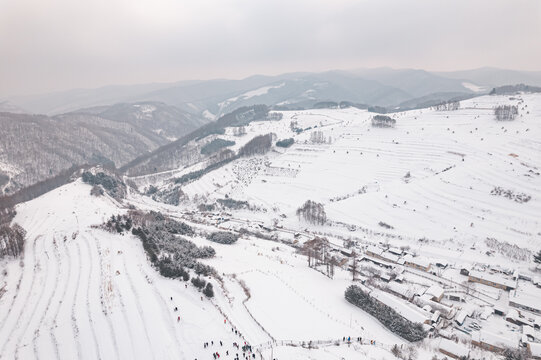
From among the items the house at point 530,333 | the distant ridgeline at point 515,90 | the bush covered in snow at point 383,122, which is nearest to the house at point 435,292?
the house at point 530,333

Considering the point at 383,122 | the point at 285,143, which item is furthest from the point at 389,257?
the point at 383,122

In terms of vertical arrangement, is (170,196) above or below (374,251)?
below

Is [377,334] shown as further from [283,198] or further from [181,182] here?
[181,182]

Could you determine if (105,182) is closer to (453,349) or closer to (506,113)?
(453,349)

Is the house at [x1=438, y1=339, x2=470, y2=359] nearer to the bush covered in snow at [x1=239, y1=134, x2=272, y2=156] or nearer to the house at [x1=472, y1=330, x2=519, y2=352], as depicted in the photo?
the house at [x1=472, y1=330, x2=519, y2=352]

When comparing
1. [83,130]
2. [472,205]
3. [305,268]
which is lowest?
[305,268]

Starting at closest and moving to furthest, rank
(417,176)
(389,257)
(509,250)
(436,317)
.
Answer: (436,317) < (509,250) < (389,257) < (417,176)

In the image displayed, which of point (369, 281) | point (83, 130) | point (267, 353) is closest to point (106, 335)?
point (267, 353)
